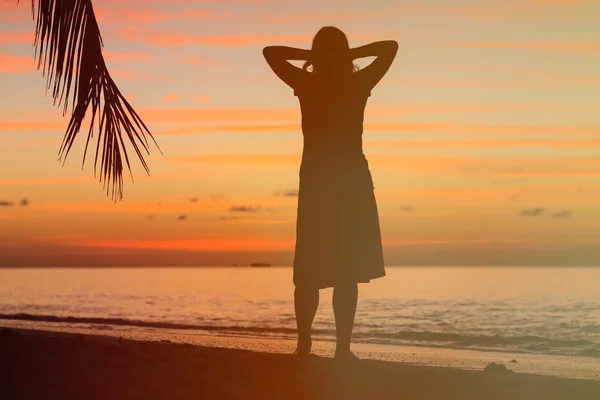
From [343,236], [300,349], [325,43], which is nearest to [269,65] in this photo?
[325,43]

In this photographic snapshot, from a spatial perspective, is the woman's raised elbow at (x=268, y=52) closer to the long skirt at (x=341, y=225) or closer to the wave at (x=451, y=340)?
the long skirt at (x=341, y=225)

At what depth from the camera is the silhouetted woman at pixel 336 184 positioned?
4918 millimetres

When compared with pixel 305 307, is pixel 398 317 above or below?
below

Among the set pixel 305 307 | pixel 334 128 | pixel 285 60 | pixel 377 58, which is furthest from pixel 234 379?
pixel 377 58

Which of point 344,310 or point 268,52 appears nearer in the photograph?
point 344,310

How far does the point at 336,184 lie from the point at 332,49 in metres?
0.85

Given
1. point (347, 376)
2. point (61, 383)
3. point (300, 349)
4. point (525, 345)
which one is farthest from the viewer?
point (525, 345)

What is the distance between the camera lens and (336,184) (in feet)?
16.2

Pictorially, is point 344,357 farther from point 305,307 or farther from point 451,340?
point 451,340

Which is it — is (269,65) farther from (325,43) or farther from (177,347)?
(177,347)

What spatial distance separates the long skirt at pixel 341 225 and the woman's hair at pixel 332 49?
Answer: 630 millimetres

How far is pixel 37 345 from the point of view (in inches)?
221

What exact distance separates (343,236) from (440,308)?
1549 centimetres

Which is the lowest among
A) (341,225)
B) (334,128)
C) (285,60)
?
(341,225)
